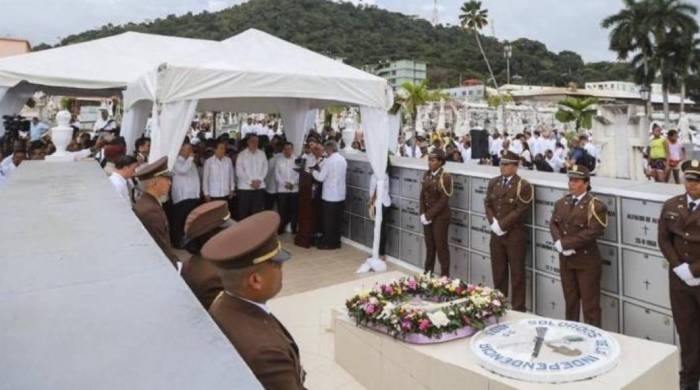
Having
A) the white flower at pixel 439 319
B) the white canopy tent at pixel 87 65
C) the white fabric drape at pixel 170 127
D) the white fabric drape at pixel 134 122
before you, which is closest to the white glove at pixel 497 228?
the white flower at pixel 439 319

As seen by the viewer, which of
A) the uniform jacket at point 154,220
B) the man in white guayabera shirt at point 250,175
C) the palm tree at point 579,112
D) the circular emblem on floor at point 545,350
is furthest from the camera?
the palm tree at point 579,112

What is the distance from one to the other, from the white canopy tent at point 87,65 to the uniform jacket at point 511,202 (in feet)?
14.4

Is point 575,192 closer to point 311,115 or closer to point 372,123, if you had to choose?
point 372,123

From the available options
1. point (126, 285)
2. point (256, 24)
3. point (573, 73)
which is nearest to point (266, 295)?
point (126, 285)

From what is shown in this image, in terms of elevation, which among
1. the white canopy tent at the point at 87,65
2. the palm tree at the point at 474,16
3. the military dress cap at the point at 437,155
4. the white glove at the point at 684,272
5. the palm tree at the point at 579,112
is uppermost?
the palm tree at the point at 474,16

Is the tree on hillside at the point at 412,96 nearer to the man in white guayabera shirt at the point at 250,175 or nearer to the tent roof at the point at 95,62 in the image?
the tent roof at the point at 95,62

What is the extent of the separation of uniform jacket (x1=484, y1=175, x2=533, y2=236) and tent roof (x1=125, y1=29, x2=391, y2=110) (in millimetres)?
2356

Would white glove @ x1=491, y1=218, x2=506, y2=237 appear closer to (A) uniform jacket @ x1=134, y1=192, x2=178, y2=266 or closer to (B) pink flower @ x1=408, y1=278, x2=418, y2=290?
(B) pink flower @ x1=408, y1=278, x2=418, y2=290

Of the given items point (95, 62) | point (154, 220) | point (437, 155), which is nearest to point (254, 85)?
point (437, 155)

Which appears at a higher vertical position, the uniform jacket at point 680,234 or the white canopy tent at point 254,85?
the white canopy tent at point 254,85

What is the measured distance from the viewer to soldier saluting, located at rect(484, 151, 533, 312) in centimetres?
544

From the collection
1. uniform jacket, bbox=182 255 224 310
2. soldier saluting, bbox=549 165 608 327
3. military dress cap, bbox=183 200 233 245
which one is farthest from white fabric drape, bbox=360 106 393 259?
uniform jacket, bbox=182 255 224 310

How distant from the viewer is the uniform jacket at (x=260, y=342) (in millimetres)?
1660

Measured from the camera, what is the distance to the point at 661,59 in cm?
4141
